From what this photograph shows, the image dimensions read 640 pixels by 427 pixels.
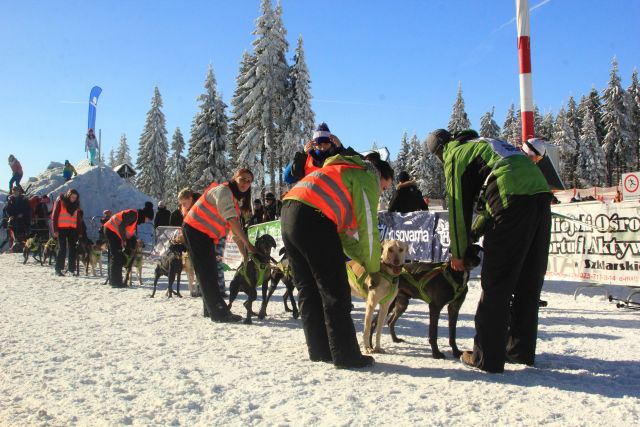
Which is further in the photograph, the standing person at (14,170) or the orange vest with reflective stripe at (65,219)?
the standing person at (14,170)

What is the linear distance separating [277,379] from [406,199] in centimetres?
663

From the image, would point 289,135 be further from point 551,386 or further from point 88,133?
point 551,386

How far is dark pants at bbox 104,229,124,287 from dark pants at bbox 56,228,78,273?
220cm

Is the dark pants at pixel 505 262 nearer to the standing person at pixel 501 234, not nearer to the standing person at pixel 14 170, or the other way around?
the standing person at pixel 501 234

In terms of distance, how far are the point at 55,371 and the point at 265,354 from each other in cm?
158

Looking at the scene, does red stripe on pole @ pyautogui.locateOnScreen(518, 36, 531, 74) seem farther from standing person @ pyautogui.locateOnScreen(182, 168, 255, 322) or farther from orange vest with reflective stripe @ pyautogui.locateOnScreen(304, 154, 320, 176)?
orange vest with reflective stripe @ pyautogui.locateOnScreen(304, 154, 320, 176)

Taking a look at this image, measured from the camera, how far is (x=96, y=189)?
26688mm

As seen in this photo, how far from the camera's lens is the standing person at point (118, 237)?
9680 millimetres

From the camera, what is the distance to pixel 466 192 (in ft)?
11.9

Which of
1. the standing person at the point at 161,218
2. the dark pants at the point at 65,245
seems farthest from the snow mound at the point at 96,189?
the dark pants at the point at 65,245

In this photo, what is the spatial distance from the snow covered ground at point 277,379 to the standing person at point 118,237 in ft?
12.8

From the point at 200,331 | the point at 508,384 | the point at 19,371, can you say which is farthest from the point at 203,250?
the point at 508,384

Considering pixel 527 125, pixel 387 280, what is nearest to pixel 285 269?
pixel 387 280

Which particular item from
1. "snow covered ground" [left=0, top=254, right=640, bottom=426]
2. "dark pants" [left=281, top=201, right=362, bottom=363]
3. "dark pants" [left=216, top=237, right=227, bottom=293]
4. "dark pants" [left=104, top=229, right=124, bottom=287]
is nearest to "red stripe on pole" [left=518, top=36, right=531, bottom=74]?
"snow covered ground" [left=0, top=254, right=640, bottom=426]
